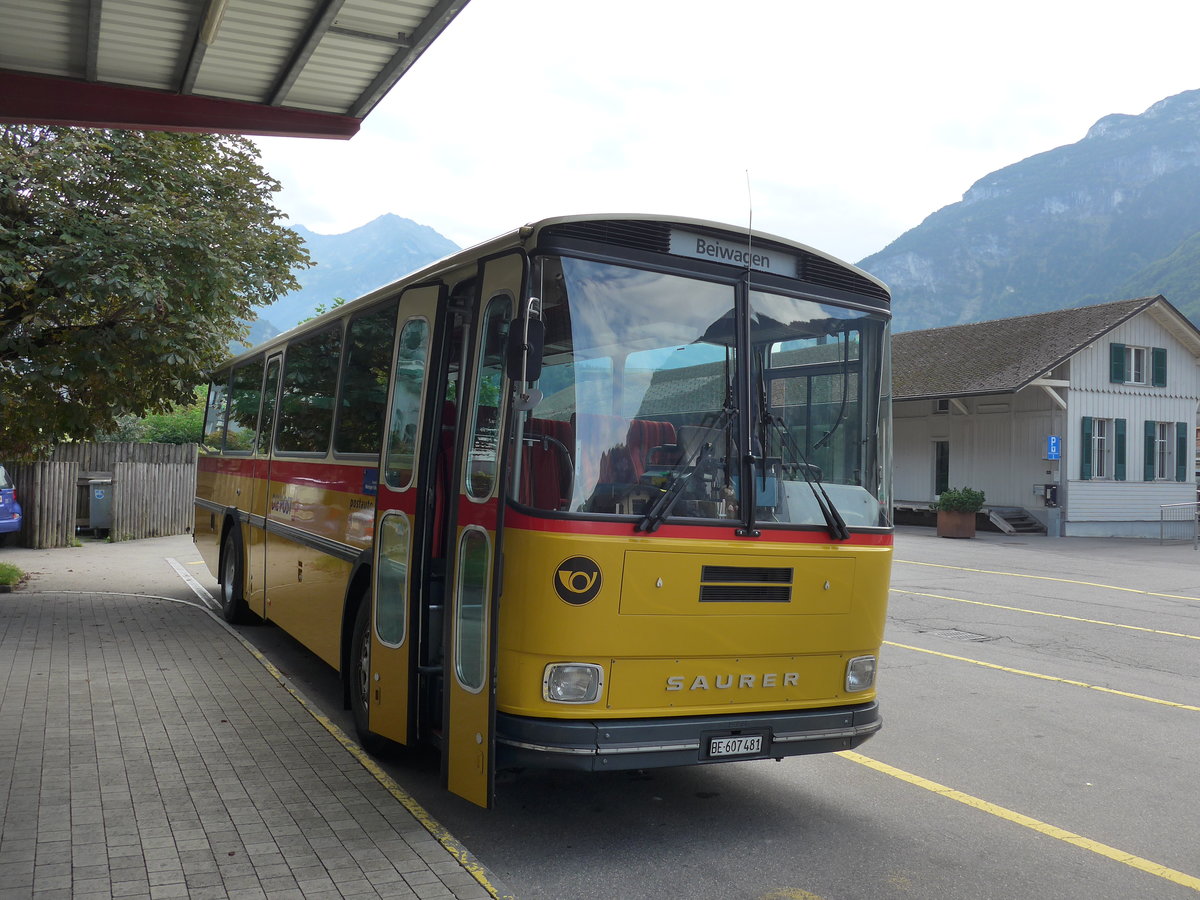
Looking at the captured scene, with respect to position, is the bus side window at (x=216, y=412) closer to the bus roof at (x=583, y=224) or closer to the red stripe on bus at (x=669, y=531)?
the bus roof at (x=583, y=224)

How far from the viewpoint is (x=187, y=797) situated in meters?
5.75

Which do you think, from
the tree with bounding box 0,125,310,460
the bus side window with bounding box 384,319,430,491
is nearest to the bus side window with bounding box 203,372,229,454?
the tree with bounding box 0,125,310,460

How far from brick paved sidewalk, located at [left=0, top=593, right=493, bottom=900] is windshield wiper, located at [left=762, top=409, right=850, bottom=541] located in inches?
97.8

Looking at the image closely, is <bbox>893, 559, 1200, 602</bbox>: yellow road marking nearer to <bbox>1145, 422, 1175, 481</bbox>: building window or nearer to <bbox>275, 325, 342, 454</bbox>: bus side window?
<bbox>275, 325, 342, 454</bbox>: bus side window

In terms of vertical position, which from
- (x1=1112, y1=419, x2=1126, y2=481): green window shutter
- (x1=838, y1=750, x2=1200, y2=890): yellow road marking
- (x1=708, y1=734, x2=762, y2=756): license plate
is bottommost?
(x1=838, y1=750, x2=1200, y2=890): yellow road marking

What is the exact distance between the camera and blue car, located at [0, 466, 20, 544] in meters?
20.0

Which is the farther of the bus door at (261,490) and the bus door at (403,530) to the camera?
the bus door at (261,490)

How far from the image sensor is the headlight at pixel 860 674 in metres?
5.74

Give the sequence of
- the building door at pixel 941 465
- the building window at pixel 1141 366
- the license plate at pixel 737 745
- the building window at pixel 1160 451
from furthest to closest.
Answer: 1. the building door at pixel 941 465
2. the building window at pixel 1160 451
3. the building window at pixel 1141 366
4. the license plate at pixel 737 745

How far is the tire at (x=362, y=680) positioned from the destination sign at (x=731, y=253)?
2984 mm

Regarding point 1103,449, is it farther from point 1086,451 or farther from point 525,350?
point 525,350

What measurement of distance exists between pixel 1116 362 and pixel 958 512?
801cm

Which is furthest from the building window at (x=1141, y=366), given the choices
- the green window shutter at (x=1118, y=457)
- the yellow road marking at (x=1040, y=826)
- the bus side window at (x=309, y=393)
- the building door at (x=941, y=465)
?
the yellow road marking at (x=1040, y=826)

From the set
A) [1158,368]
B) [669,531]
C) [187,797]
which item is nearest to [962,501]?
[1158,368]
